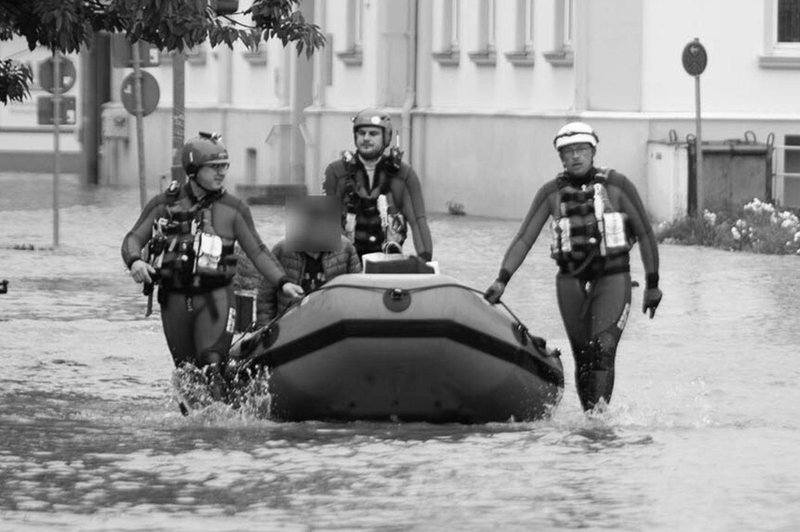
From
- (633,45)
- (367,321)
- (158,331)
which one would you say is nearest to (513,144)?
(633,45)

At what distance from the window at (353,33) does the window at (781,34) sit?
35.9 feet

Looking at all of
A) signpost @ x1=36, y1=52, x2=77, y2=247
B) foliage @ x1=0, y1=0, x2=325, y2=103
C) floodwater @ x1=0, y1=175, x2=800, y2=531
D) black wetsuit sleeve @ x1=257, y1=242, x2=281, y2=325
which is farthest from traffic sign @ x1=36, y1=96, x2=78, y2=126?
black wetsuit sleeve @ x1=257, y1=242, x2=281, y2=325

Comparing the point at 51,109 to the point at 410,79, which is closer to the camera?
the point at 51,109

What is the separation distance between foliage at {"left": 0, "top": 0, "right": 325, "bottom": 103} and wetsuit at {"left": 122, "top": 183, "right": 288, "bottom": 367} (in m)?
2.74

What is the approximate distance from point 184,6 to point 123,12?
377 millimetres

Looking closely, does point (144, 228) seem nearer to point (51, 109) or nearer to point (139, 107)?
point (139, 107)

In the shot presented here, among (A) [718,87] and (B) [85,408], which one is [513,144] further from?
(B) [85,408]

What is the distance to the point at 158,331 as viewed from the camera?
69.4ft

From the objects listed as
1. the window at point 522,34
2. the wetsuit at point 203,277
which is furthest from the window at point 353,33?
the wetsuit at point 203,277

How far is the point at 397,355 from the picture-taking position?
1383 centimetres

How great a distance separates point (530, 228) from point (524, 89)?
79.8 ft

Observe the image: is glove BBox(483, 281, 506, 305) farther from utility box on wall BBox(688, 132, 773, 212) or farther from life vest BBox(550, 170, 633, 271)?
utility box on wall BBox(688, 132, 773, 212)

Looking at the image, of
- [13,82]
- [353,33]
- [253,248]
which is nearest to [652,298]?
[253,248]

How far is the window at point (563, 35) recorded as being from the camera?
124 feet
